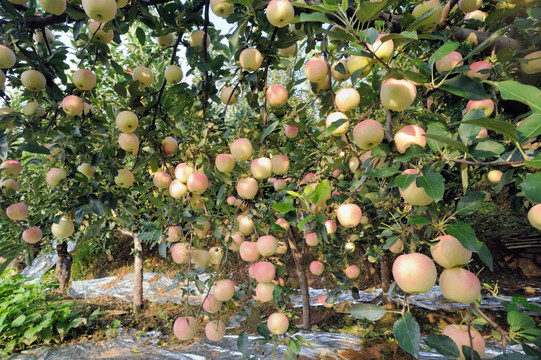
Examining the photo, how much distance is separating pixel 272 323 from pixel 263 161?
0.64 metres

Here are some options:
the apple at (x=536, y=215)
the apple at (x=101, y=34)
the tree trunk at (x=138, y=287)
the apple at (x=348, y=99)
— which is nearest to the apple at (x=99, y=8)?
the apple at (x=101, y=34)

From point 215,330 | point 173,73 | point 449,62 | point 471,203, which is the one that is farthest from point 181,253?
point 449,62

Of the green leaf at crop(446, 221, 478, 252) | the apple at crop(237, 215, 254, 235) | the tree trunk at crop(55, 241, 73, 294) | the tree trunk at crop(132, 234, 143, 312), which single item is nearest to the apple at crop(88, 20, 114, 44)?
the apple at crop(237, 215, 254, 235)

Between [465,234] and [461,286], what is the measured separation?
172 mm

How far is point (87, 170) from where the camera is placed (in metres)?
1.29

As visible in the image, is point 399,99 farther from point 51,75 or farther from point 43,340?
point 43,340

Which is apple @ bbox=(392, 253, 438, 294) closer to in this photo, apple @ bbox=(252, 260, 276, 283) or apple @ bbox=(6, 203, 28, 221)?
apple @ bbox=(252, 260, 276, 283)

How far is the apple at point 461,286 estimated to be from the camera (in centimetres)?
61

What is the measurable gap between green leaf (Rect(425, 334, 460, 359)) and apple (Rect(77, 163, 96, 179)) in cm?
137

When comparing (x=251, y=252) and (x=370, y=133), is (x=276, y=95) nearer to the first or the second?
(x=370, y=133)

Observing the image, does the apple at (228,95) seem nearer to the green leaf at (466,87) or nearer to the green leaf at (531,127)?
the green leaf at (466,87)

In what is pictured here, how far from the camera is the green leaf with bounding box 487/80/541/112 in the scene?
434mm

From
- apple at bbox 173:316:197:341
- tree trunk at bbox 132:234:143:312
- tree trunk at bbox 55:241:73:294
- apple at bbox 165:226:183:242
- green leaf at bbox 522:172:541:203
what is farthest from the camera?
tree trunk at bbox 55:241:73:294

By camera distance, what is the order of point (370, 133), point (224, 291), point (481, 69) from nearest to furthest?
point (370, 133) → point (481, 69) → point (224, 291)
